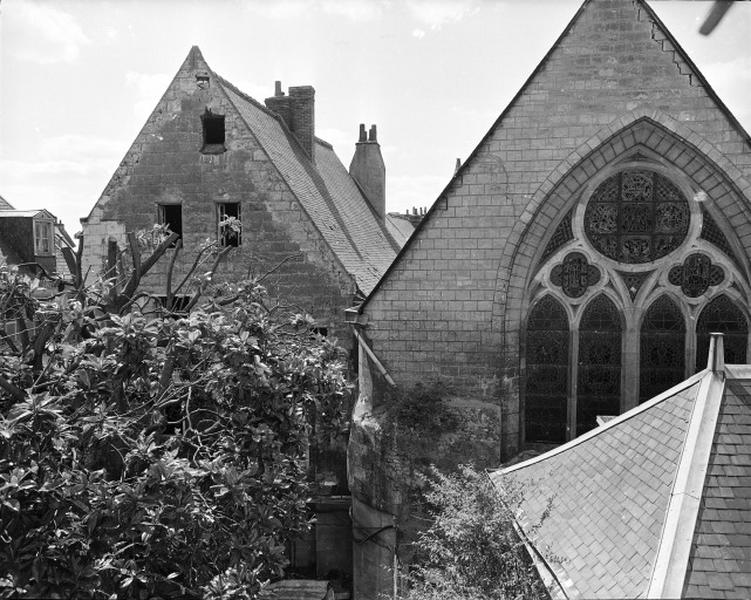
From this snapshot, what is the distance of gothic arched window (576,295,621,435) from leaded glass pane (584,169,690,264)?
903mm

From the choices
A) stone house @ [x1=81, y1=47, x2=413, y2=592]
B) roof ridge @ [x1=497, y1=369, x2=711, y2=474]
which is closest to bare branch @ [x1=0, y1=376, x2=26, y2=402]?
roof ridge @ [x1=497, y1=369, x2=711, y2=474]

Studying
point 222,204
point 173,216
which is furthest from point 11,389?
point 173,216

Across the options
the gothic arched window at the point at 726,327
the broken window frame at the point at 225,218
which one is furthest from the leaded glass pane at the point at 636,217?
the broken window frame at the point at 225,218

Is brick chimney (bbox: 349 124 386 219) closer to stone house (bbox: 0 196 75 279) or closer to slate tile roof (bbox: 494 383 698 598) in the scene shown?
stone house (bbox: 0 196 75 279)

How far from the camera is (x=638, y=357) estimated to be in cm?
1137

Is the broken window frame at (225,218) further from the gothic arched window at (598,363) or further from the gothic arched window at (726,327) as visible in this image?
the gothic arched window at (726,327)

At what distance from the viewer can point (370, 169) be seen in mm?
26828

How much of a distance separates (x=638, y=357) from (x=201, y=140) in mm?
10038

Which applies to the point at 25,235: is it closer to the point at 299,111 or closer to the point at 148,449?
the point at 299,111

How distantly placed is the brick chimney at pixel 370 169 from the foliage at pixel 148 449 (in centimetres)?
1724

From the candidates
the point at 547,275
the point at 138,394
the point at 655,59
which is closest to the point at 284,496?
the point at 138,394

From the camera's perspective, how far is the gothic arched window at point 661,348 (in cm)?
1124

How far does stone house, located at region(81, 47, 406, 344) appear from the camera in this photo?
15.1 metres

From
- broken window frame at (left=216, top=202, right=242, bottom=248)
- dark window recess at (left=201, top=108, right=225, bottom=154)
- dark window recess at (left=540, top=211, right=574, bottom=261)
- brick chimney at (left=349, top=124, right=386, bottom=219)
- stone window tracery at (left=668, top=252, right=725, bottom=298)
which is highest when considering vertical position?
brick chimney at (left=349, top=124, right=386, bottom=219)
